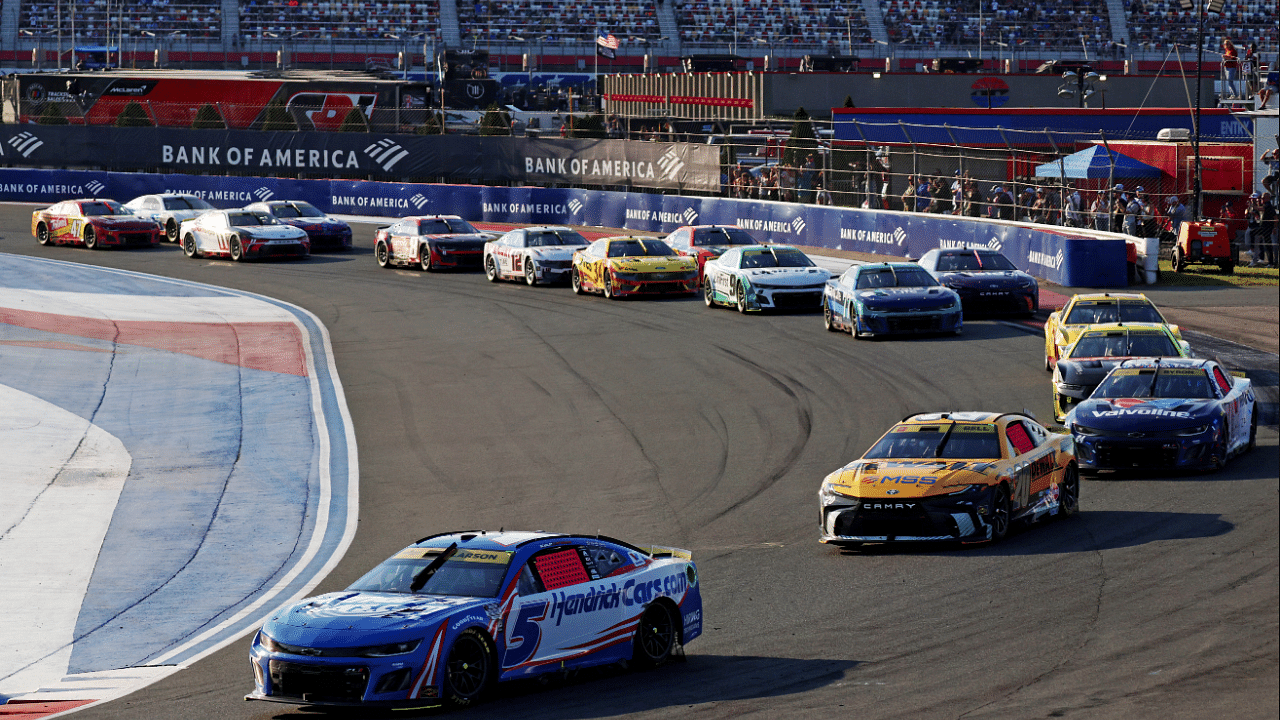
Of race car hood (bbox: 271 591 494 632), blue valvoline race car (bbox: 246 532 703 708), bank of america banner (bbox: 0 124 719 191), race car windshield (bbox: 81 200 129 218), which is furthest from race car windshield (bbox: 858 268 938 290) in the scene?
race car windshield (bbox: 81 200 129 218)

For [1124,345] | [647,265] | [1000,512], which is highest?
[1124,345]

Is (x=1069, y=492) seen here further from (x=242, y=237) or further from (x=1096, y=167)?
(x=242, y=237)

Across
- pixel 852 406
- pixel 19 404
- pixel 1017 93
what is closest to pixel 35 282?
pixel 19 404

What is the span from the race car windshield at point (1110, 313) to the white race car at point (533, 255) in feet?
44.3

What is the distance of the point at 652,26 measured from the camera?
82500 mm

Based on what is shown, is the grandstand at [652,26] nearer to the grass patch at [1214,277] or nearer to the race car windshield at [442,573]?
the grass patch at [1214,277]

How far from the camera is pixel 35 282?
35.2m

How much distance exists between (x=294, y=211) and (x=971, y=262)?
1929cm

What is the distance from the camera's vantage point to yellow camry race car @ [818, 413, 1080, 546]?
533 inches

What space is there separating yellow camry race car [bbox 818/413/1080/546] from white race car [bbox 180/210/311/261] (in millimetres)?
25969

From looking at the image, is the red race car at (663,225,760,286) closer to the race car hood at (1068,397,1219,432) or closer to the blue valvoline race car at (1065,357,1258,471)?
the blue valvoline race car at (1065,357,1258,471)

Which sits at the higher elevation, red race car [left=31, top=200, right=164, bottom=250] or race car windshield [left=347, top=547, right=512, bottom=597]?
race car windshield [left=347, top=547, right=512, bottom=597]

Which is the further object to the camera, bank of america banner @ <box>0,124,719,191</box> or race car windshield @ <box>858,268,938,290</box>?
bank of america banner @ <box>0,124,719,191</box>

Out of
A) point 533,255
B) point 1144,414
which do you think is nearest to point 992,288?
point 533,255
